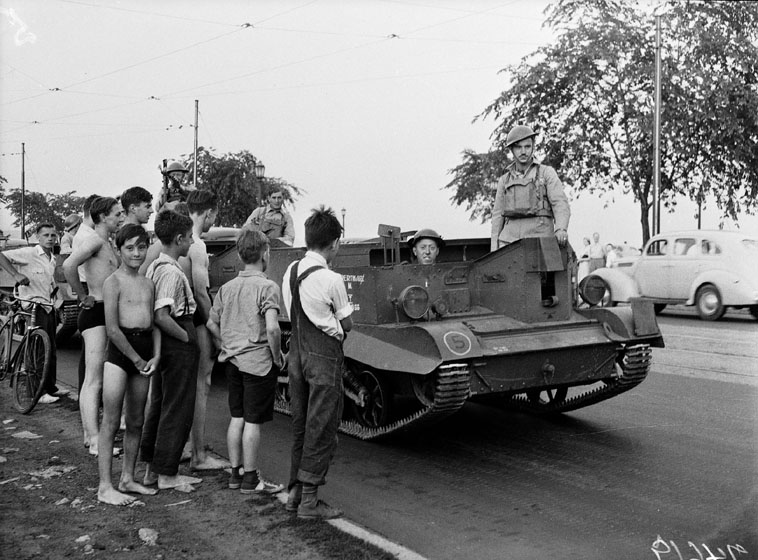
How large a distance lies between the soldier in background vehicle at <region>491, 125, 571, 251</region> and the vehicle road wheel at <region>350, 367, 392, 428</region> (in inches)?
76.1

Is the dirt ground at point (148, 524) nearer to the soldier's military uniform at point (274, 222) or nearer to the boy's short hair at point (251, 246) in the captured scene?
the boy's short hair at point (251, 246)

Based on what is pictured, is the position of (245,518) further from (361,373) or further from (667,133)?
(667,133)

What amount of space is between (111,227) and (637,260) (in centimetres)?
1493

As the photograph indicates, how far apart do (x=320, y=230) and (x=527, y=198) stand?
10.6 ft

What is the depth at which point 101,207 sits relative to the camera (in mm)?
5980

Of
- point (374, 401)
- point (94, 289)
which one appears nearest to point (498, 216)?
point (374, 401)

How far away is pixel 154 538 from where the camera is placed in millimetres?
4445

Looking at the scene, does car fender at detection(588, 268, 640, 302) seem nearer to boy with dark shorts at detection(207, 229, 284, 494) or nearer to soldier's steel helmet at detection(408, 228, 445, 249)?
soldier's steel helmet at detection(408, 228, 445, 249)

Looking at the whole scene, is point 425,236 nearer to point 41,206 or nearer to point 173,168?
point 173,168

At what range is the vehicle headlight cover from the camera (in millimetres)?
6461

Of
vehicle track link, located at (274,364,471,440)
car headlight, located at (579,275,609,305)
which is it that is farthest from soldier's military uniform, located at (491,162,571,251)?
vehicle track link, located at (274,364,471,440)

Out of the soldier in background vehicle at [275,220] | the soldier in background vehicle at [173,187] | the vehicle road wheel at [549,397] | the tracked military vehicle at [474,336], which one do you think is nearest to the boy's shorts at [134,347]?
the tracked military vehicle at [474,336]

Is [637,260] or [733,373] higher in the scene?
[637,260]

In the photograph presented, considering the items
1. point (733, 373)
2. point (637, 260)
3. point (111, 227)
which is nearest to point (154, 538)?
point (111, 227)
